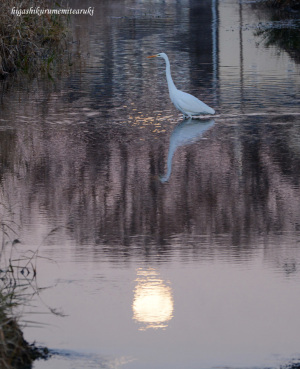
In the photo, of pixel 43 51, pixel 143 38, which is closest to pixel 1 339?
pixel 43 51

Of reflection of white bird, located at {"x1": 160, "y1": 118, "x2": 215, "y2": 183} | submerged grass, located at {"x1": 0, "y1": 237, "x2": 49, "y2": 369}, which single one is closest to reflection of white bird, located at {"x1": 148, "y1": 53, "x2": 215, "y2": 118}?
reflection of white bird, located at {"x1": 160, "y1": 118, "x2": 215, "y2": 183}

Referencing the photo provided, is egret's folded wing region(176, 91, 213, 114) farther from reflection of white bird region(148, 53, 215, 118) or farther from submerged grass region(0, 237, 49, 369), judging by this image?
submerged grass region(0, 237, 49, 369)

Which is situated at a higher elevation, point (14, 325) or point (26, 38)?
point (26, 38)

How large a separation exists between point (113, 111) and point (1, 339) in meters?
9.07

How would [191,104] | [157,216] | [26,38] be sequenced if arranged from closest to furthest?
1. [157,216]
2. [191,104]
3. [26,38]

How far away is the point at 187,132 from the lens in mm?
11922

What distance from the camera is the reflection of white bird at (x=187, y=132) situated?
1103 cm

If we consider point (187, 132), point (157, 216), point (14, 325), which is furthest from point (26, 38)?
point (14, 325)

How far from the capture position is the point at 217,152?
10.7m

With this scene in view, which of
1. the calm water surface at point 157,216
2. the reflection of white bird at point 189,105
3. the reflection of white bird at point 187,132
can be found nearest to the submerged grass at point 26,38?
the calm water surface at point 157,216

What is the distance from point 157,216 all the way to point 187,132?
159 inches

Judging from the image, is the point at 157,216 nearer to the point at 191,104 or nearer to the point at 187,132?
the point at 187,132

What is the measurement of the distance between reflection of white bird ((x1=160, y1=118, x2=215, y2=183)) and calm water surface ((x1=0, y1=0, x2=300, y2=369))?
3 cm

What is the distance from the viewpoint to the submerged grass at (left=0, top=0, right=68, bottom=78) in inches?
677
